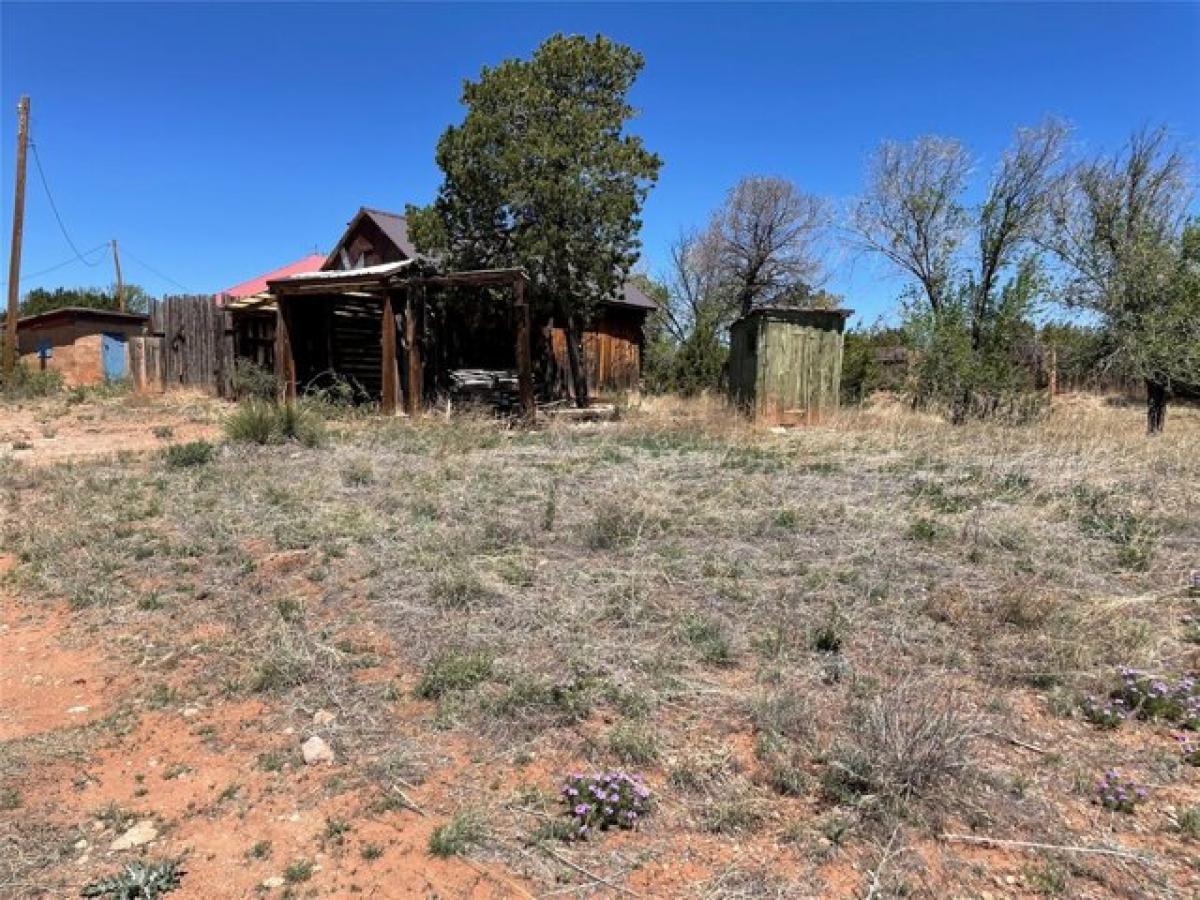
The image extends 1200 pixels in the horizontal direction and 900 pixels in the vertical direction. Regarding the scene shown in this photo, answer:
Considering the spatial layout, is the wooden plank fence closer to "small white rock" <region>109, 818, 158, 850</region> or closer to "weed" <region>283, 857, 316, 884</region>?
"small white rock" <region>109, 818, 158, 850</region>

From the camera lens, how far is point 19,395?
16078 mm

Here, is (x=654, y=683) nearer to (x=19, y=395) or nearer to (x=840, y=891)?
(x=840, y=891)

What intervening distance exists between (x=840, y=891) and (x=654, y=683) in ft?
4.28

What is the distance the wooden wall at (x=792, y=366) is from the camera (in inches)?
501

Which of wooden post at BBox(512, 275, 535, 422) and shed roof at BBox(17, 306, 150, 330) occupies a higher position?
shed roof at BBox(17, 306, 150, 330)

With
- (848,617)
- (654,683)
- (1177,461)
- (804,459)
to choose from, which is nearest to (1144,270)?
(1177,461)

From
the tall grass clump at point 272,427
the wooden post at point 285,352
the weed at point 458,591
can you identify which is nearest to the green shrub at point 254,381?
the wooden post at point 285,352

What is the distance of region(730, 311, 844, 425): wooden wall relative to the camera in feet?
41.7

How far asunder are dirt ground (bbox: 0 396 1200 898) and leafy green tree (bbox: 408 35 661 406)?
31.6 ft

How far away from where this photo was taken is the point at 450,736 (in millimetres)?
3221

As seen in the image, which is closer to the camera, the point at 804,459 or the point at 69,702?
the point at 69,702

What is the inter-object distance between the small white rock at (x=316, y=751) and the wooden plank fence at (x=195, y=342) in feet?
47.9

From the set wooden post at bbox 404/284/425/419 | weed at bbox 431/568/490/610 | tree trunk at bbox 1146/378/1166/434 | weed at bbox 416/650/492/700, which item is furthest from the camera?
wooden post at bbox 404/284/425/419

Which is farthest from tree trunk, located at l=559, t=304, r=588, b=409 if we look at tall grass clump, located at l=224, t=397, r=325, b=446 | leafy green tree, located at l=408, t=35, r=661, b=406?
tall grass clump, located at l=224, t=397, r=325, b=446
